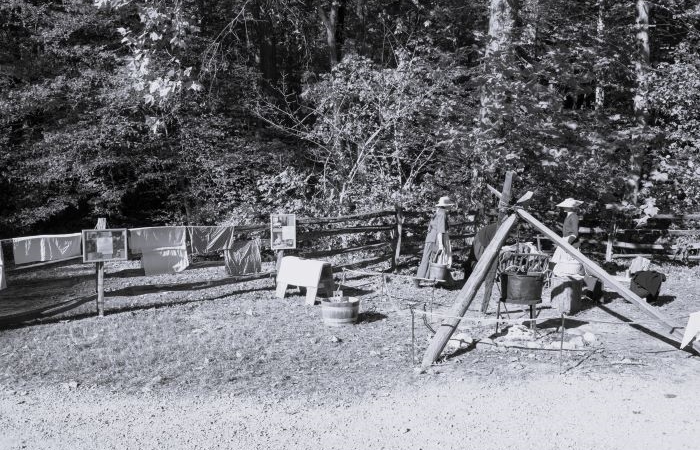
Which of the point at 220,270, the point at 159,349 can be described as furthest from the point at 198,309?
the point at 220,270

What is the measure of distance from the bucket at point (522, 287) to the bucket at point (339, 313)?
6.83 feet

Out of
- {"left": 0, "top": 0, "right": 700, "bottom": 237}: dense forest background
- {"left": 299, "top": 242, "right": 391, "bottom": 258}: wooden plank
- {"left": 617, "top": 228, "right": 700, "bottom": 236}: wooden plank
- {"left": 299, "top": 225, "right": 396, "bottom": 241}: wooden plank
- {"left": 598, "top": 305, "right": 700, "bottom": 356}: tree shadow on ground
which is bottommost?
{"left": 598, "top": 305, "right": 700, "bottom": 356}: tree shadow on ground

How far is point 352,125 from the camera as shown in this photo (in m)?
15.6

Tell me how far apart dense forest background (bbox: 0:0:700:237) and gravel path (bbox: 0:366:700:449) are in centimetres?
806

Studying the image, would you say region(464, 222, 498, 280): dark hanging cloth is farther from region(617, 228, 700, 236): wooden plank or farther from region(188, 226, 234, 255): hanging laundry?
region(617, 228, 700, 236): wooden plank

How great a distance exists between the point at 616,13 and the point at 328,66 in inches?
331

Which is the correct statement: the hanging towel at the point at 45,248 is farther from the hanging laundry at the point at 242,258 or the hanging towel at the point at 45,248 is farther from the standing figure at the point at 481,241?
the standing figure at the point at 481,241

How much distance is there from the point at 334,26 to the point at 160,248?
35.4 ft

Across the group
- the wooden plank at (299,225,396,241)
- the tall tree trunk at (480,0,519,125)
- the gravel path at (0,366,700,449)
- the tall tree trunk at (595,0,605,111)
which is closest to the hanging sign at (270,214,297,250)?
the wooden plank at (299,225,396,241)

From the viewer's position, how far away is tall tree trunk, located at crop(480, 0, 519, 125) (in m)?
13.3

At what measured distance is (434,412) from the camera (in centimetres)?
571

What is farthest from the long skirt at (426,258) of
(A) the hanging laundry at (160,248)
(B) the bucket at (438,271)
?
(A) the hanging laundry at (160,248)

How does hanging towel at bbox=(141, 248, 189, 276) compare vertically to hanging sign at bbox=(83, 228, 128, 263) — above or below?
below

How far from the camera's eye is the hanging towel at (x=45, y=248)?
876 centimetres
